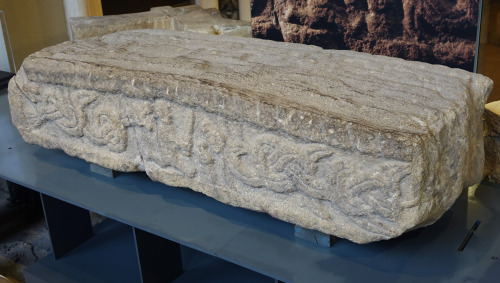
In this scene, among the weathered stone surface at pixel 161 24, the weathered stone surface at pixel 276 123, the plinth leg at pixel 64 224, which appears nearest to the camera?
the weathered stone surface at pixel 276 123

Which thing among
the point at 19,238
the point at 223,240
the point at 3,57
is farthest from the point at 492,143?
the point at 3,57

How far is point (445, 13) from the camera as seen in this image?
366 cm

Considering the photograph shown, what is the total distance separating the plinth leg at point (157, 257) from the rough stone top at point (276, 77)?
690 mm

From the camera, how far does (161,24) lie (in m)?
4.92

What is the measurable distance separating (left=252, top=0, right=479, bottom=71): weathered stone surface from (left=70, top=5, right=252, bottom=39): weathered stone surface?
207 mm

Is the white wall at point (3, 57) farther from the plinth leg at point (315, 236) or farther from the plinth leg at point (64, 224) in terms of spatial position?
the plinth leg at point (315, 236)

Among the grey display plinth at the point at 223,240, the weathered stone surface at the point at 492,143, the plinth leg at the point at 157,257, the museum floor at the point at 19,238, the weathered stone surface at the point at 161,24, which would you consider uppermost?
the weathered stone surface at the point at 161,24

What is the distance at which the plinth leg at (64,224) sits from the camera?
319 centimetres

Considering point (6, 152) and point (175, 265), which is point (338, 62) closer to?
point (175, 265)

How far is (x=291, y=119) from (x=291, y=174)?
236 mm

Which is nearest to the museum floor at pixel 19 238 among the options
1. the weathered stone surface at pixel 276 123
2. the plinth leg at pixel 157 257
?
the weathered stone surface at pixel 276 123

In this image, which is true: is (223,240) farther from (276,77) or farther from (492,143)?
(492,143)

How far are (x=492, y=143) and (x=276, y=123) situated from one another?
3.63ft

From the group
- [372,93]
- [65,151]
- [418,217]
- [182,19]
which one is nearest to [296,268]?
[418,217]
